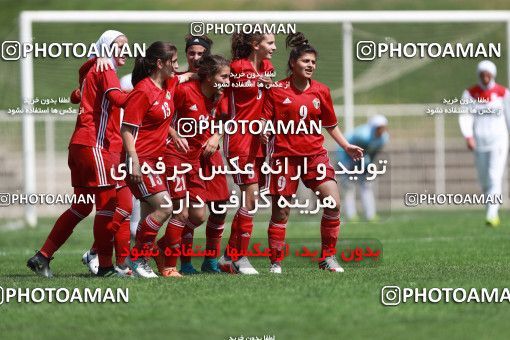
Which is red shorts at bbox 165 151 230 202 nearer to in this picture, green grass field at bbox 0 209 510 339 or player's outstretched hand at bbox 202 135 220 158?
player's outstretched hand at bbox 202 135 220 158

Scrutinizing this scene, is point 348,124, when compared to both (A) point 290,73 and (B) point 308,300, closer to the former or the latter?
(A) point 290,73

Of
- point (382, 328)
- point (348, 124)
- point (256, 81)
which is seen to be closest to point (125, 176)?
point (256, 81)

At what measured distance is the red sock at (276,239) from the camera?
11266mm

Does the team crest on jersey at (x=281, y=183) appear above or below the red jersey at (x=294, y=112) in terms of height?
below

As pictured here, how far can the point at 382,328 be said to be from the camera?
779cm

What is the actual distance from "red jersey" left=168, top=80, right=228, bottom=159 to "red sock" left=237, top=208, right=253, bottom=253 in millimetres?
734

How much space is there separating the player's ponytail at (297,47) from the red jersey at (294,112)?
230mm

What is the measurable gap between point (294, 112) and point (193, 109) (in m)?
0.94

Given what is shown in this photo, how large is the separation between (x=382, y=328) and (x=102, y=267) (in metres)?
3.90

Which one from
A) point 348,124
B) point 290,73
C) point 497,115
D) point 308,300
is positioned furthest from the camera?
point 348,124

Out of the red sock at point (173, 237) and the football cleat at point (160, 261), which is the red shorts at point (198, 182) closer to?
the red sock at point (173, 237)
